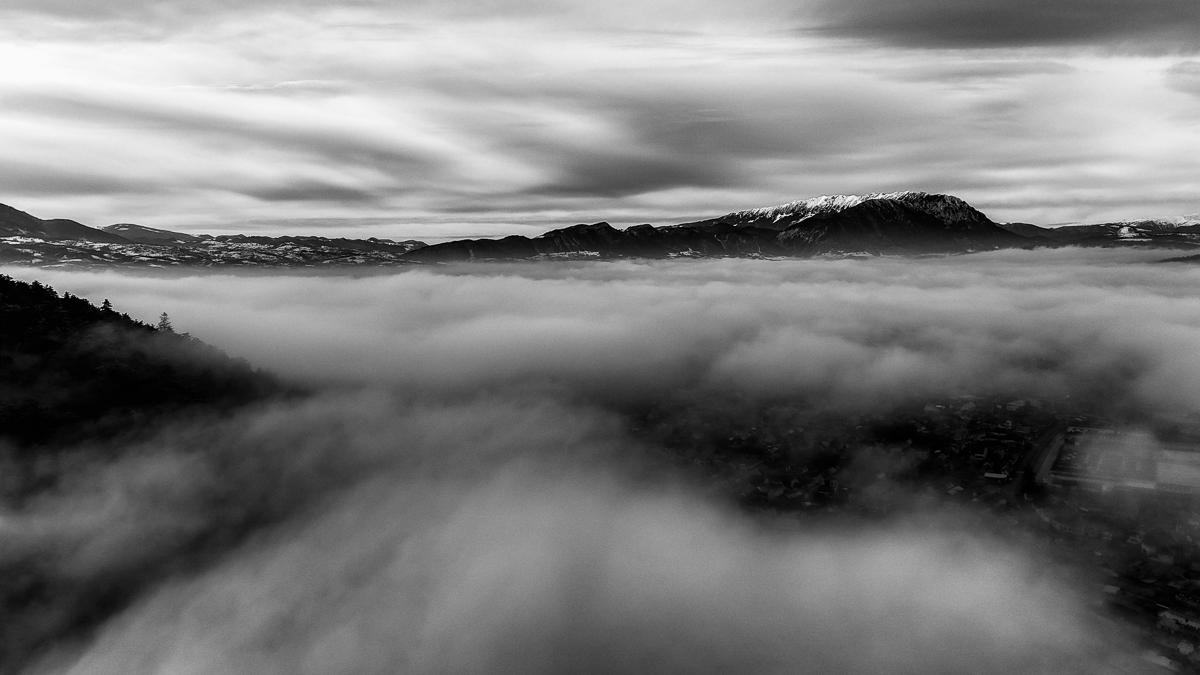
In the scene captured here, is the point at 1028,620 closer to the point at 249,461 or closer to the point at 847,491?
the point at 847,491

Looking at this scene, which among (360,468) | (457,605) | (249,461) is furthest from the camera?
(360,468)

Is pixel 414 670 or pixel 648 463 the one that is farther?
pixel 648 463

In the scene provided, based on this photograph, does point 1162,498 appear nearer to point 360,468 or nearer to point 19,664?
point 360,468

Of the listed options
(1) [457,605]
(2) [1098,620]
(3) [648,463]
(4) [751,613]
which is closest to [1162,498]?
(2) [1098,620]

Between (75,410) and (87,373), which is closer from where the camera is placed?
(75,410)

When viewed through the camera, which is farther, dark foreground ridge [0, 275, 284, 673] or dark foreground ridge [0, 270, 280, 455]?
dark foreground ridge [0, 270, 280, 455]

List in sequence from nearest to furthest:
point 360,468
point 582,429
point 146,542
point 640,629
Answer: point 640,629 < point 146,542 < point 360,468 < point 582,429

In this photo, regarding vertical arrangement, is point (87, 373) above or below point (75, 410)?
above

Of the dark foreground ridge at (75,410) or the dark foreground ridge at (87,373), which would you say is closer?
the dark foreground ridge at (75,410)

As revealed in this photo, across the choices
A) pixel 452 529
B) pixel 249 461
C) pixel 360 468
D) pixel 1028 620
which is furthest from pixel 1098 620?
pixel 249 461

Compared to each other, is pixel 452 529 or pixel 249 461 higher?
pixel 249 461
